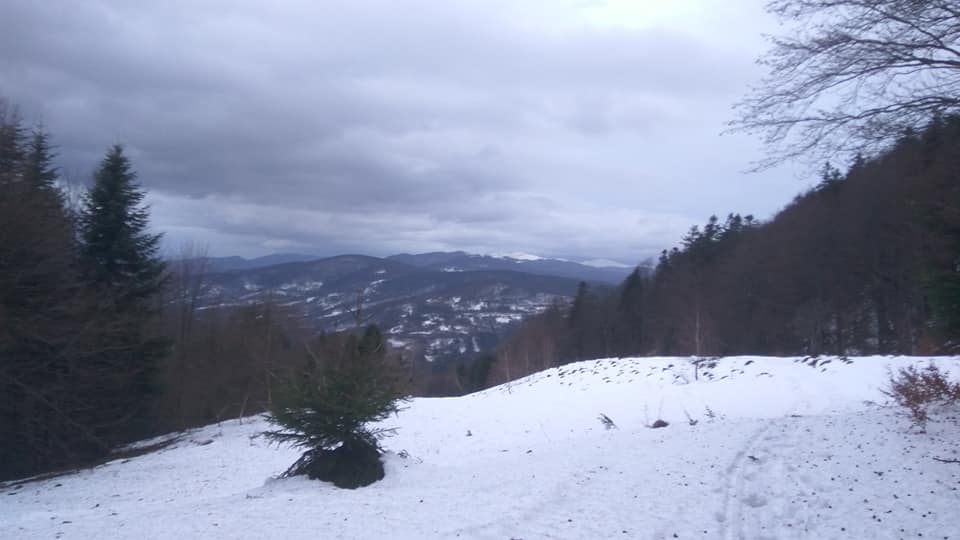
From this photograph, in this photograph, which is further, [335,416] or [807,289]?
[807,289]

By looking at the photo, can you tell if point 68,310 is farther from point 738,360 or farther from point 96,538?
point 738,360

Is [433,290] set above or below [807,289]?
above

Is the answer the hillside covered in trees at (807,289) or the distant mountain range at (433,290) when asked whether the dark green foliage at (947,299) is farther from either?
the distant mountain range at (433,290)

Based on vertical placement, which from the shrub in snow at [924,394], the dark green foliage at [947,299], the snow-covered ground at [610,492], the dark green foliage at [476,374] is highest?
the dark green foliage at [947,299]

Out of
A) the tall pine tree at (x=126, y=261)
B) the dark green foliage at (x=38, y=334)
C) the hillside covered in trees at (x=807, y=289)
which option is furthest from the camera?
the hillside covered in trees at (x=807, y=289)

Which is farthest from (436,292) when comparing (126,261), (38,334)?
(38,334)

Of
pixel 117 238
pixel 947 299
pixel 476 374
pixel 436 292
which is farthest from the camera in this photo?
pixel 436 292

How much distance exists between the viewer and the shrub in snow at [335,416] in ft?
39.9

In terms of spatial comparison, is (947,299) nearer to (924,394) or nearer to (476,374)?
(924,394)

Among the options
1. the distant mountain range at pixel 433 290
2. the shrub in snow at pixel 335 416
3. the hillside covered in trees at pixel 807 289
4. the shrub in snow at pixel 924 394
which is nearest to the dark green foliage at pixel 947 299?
the shrub in snow at pixel 924 394

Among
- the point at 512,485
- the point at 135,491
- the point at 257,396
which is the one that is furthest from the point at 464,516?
the point at 257,396

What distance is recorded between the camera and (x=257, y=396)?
35.7 metres

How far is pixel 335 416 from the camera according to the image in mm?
12211

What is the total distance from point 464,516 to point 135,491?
11.3 m
